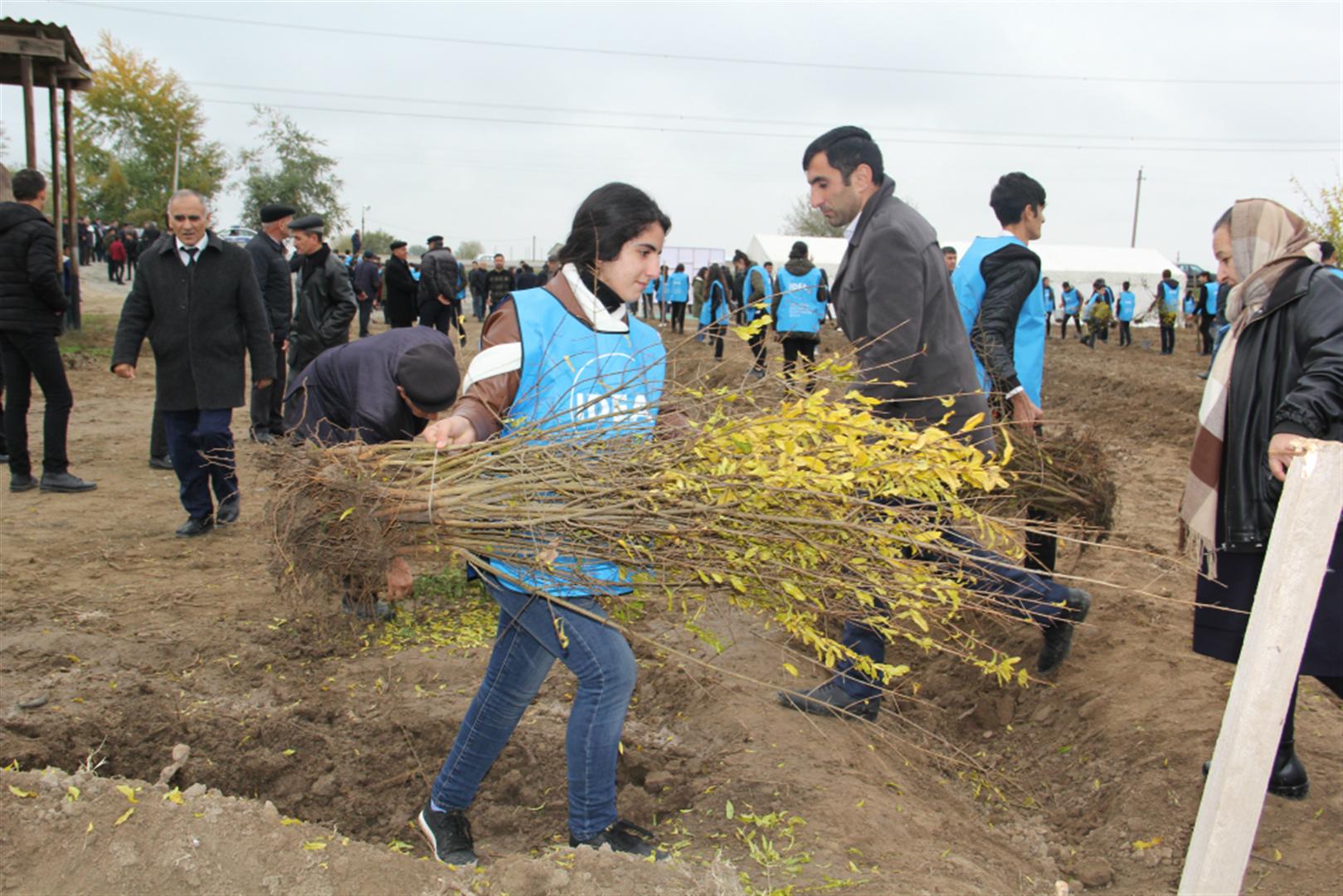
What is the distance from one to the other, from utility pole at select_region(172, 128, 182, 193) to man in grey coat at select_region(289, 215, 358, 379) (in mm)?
44909

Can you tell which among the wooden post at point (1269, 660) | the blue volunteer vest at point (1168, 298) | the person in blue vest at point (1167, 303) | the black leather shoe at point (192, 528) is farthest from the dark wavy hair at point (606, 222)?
the blue volunteer vest at point (1168, 298)

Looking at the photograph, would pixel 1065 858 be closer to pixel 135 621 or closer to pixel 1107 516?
pixel 1107 516

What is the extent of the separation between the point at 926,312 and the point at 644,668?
78.6 inches

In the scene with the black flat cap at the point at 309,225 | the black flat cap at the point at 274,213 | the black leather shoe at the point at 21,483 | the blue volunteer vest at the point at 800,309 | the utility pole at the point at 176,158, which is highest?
the utility pole at the point at 176,158

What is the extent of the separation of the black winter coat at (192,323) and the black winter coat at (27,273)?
89 centimetres

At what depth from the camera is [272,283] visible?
8055 mm

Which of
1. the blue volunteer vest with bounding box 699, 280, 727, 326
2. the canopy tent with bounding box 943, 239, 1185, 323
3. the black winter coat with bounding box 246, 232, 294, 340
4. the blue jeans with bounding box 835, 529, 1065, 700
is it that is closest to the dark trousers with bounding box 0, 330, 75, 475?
the black winter coat with bounding box 246, 232, 294, 340

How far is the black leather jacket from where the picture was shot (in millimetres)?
3049

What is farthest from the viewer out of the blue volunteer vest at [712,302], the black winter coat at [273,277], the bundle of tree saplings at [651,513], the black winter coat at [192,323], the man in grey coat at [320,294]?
the blue volunteer vest at [712,302]

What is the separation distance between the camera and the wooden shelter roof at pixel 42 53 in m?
12.5

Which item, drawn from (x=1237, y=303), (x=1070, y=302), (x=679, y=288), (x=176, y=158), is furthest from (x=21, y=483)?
(x=176, y=158)

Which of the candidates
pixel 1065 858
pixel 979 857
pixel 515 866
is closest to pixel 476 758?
pixel 515 866

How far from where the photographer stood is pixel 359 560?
2598 millimetres

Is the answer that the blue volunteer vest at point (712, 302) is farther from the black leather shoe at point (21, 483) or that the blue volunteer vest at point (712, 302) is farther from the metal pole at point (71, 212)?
the black leather shoe at point (21, 483)
